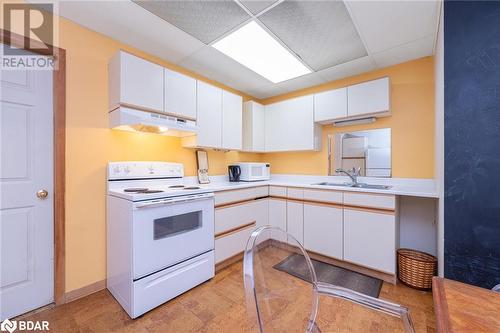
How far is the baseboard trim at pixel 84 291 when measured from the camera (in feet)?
5.61

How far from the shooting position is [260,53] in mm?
2217

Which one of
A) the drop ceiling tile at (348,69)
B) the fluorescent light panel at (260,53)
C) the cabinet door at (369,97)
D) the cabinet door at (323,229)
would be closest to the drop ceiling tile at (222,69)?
the fluorescent light panel at (260,53)

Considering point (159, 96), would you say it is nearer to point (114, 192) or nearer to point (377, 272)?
point (114, 192)

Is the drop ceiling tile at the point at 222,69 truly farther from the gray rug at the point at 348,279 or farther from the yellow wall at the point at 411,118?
the gray rug at the point at 348,279

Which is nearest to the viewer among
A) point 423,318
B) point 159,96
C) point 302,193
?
point 423,318

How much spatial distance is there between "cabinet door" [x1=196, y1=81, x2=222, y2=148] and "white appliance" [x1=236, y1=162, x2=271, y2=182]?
1.79 ft

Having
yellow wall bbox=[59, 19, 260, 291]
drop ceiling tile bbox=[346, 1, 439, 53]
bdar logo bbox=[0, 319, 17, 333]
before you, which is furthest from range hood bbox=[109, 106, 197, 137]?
drop ceiling tile bbox=[346, 1, 439, 53]

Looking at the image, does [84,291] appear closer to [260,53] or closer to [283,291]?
[283,291]

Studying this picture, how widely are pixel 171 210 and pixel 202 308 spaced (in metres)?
0.81

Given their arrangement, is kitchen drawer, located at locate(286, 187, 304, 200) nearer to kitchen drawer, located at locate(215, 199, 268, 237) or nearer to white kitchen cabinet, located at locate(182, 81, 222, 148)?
kitchen drawer, located at locate(215, 199, 268, 237)

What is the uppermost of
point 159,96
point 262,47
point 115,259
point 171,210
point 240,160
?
point 262,47

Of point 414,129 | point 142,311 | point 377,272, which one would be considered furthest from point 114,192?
point 414,129

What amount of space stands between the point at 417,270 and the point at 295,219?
3.98 feet

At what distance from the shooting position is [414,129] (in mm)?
2324
